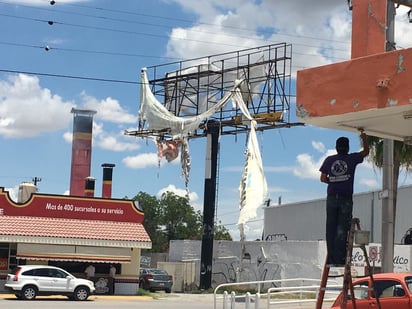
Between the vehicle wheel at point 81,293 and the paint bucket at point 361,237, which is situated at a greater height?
the paint bucket at point 361,237

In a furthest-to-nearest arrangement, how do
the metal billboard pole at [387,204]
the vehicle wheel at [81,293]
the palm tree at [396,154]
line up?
the vehicle wheel at [81,293], the palm tree at [396,154], the metal billboard pole at [387,204]

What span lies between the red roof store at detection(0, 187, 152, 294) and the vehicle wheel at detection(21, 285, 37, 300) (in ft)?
18.9

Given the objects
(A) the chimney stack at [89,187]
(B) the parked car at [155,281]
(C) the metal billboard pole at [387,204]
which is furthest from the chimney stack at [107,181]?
(C) the metal billboard pole at [387,204]

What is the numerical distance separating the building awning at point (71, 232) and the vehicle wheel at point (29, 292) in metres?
5.72

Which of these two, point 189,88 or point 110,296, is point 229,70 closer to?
point 189,88

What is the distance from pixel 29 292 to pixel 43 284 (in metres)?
0.67

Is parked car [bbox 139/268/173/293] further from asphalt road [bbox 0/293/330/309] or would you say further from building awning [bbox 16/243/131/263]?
building awning [bbox 16/243/131/263]

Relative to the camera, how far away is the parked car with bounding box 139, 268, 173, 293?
41.7m

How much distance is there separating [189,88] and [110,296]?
17067mm

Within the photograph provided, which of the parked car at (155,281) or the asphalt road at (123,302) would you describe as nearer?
the asphalt road at (123,302)

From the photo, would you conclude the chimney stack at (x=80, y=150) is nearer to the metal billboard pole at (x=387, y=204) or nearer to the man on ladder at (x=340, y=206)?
the metal billboard pole at (x=387, y=204)

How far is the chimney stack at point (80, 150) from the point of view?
60181mm

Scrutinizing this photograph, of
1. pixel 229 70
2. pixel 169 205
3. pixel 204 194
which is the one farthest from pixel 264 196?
pixel 169 205

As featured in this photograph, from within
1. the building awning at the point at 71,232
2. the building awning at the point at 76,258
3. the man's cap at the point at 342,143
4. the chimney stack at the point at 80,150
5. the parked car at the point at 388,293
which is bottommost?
the building awning at the point at 76,258
